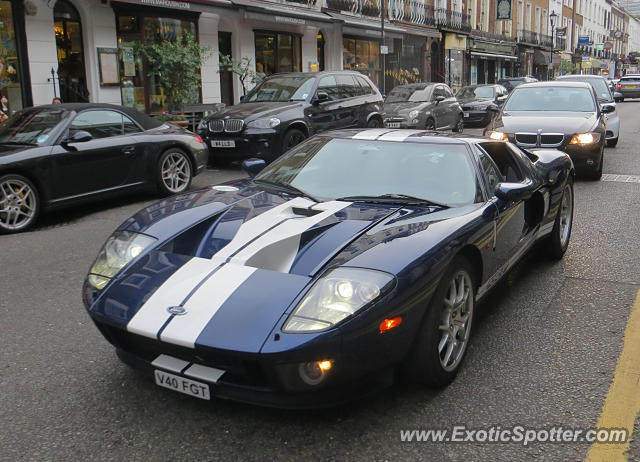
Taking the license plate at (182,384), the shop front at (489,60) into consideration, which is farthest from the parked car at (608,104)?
the shop front at (489,60)

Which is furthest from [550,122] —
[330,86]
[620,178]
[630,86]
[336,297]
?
[630,86]

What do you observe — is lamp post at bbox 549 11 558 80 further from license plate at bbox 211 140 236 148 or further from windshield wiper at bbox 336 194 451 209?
windshield wiper at bbox 336 194 451 209

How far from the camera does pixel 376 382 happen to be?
267cm

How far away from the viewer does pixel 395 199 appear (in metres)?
3.66

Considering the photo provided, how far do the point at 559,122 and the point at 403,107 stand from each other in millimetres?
6014

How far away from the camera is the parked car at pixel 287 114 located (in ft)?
34.5

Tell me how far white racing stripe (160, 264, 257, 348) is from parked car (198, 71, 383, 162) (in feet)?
25.3

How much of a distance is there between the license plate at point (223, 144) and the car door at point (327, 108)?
151 centimetres

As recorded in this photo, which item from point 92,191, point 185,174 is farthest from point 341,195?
point 185,174

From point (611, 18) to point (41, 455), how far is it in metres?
94.3

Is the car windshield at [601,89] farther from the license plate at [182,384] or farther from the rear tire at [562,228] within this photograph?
the license plate at [182,384]

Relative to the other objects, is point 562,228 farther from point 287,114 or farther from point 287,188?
point 287,114

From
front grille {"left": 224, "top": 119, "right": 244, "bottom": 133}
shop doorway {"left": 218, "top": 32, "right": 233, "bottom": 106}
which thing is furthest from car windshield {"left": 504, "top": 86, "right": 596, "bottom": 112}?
shop doorway {"left": 218, "top": 32, "right": 233, "bottom": 106}

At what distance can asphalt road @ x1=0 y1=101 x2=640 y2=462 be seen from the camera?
257 cm
